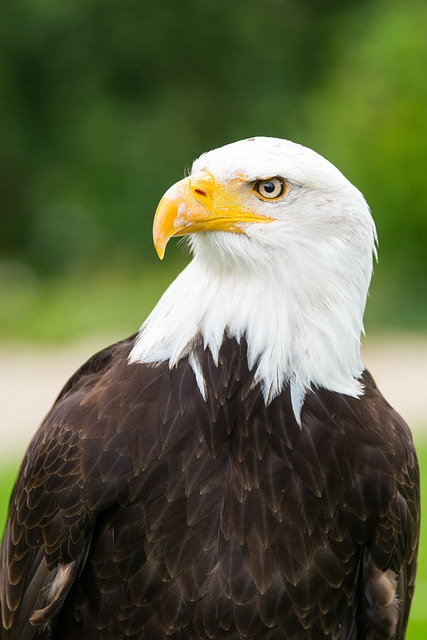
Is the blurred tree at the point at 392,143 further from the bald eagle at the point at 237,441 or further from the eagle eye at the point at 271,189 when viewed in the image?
the eagle eye at the point at 271,189

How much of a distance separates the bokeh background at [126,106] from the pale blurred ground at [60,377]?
1.86 m

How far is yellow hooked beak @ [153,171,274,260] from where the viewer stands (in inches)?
136

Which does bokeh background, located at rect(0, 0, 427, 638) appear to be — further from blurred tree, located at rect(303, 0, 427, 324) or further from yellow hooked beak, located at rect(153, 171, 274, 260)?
yellow hooked beak, located at rect(153, 171, 274, 260)

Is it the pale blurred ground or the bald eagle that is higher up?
the pale blurred ground

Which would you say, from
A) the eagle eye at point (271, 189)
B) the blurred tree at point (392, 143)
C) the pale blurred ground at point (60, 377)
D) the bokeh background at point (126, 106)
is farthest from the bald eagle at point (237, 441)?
the bokeh background at point (126, 106)

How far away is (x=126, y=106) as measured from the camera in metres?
17.2

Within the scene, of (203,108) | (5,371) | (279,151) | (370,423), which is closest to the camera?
(279,151)

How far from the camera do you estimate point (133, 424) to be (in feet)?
11.9

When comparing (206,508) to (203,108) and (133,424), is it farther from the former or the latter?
(203,108)

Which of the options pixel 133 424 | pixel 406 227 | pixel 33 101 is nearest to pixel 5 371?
pixel 406 227

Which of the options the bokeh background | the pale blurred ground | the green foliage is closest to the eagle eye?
the pale blurred ground

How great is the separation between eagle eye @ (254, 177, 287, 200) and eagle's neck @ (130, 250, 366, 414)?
23cm

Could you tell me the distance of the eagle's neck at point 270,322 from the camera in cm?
352

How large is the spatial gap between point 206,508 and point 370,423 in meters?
0.63
